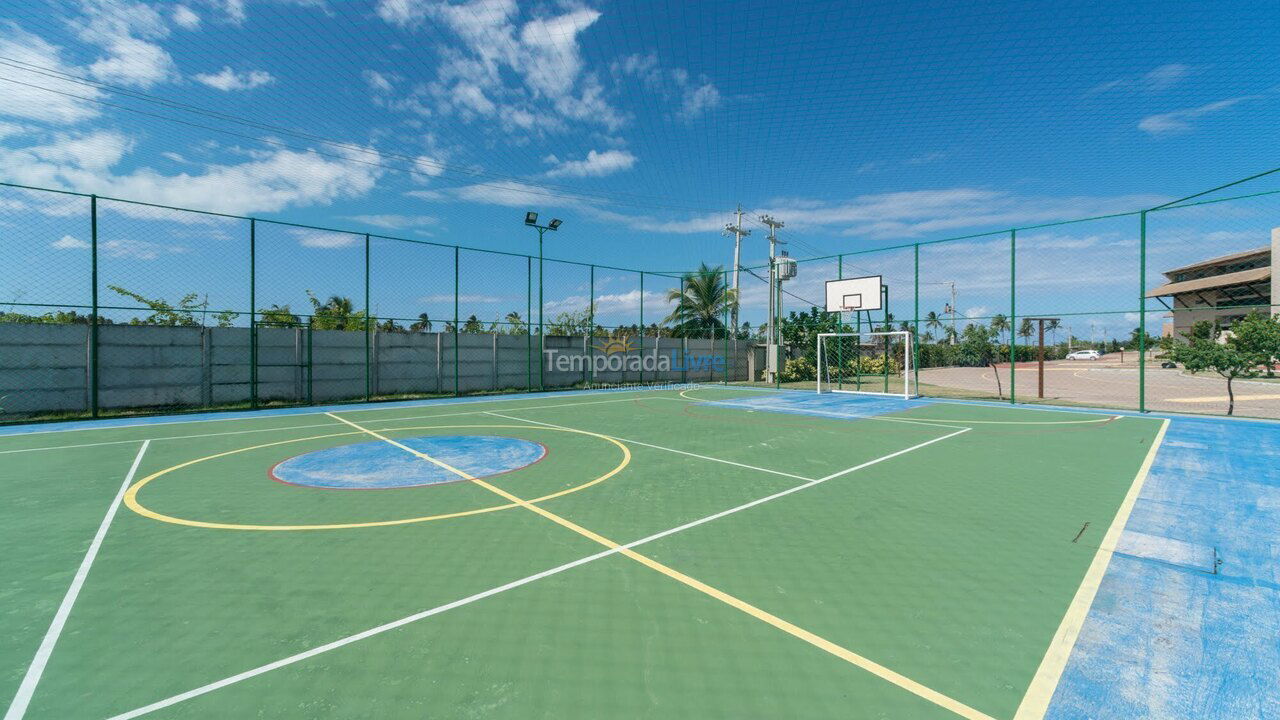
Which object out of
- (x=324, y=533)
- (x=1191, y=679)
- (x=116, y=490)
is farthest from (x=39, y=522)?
(x=1191, y=679)

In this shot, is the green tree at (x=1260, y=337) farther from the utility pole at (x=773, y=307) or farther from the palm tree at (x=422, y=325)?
the palm tree at (x=422, y=325)

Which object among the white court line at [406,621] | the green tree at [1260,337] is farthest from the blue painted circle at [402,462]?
the green tree at [1260,337]

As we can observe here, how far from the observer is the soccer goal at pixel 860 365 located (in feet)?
57.8

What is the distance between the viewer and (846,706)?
2.24 meters

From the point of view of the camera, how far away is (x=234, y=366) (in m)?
14.0

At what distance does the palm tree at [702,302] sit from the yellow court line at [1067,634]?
26518 millimetres

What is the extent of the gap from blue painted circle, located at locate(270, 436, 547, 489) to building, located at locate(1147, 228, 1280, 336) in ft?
180

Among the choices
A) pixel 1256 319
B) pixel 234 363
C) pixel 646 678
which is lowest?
pixel 646 678

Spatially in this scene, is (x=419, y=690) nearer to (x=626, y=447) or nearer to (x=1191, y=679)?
(x=1191, y=679)

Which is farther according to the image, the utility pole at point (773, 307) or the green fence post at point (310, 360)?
the utility pole at point (773, 307)

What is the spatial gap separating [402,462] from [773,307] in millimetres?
22598

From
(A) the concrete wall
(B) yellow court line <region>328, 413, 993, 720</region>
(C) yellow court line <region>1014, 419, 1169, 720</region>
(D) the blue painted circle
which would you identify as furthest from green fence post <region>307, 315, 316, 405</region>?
(C) yellow court line <region>1014, 419, 1169, 720</region>

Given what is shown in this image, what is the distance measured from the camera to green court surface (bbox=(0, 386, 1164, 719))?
2.36 meters

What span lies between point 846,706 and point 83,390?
17.7m
